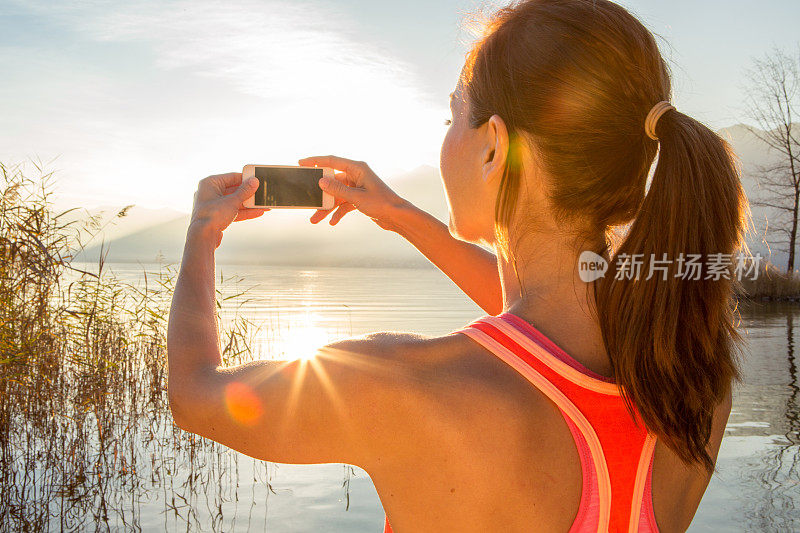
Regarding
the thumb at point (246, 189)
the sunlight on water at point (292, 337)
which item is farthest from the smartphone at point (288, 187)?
the sunlight on water at point (292, 337)

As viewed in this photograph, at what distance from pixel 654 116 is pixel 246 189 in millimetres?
1004

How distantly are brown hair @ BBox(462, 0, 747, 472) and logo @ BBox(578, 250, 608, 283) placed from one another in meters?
0.03

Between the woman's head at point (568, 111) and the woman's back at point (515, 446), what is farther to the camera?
the woman's head at point (568, 111)

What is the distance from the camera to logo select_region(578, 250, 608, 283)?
1186 mm

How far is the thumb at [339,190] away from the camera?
2002 mm

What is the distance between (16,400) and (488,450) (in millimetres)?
6868

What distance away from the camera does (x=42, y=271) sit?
5848mm

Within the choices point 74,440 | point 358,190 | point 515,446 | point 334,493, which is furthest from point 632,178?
point 74,440

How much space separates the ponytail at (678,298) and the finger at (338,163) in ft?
3.52

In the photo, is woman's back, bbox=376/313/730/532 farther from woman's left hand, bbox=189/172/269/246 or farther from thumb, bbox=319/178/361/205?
thumb, bbox=319/178/361/205

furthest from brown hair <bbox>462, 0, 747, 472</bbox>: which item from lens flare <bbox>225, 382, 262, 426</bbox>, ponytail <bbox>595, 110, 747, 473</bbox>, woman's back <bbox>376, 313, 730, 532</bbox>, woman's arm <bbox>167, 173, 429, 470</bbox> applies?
lens flare <bbox>225, 382, 262, 426</bbox>

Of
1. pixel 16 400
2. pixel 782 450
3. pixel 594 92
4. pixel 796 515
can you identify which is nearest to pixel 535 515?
pixel 594 92

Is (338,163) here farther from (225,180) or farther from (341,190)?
(225,180)

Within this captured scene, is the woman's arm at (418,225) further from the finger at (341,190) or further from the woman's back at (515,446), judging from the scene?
the woman's back at (515,446)
